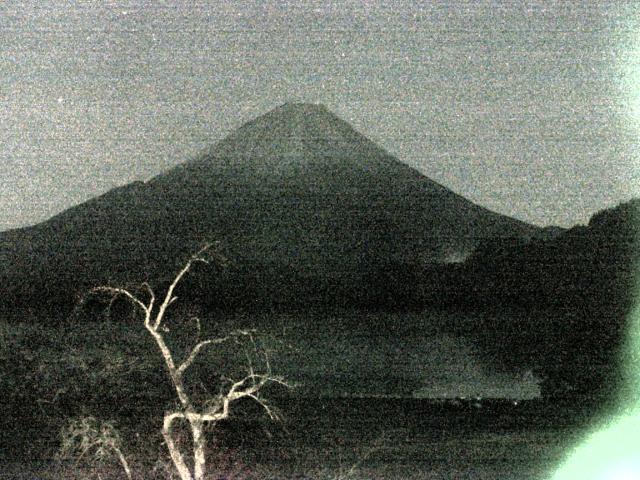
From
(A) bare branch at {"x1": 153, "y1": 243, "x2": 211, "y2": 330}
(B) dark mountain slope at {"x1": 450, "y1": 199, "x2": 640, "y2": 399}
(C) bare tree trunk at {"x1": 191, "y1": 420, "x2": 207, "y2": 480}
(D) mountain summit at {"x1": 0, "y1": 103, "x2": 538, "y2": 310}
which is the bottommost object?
(D) mountain summit at {"x1": 0, "y1": 103, "x2": 538, "y2": 310}

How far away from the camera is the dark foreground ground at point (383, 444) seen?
11.6 m

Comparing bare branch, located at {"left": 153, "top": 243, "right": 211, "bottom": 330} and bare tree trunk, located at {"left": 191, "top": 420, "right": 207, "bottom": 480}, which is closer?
bare branch, located at {"left": 153, "top": 243, "right": 211, "bottom": 330}

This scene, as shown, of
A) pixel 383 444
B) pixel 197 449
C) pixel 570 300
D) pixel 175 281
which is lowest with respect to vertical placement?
pixel 570 300

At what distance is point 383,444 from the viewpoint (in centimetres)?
1355

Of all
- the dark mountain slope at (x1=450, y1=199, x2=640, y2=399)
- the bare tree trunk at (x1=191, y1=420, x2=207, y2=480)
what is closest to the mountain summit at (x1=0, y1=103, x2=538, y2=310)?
the dark mountain slope at (x1=450, y1=199, x2=640, y2=399)

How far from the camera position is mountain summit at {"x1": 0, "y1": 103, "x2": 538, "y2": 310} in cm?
6259

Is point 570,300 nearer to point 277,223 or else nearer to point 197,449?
point 197,449

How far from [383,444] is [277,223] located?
82.7 meters

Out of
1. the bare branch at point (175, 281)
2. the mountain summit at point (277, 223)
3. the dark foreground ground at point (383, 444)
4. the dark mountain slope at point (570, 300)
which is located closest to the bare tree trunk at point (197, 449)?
the bare branch at point (175, 281)

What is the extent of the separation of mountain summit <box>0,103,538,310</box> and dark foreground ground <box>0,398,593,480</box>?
26.2 m

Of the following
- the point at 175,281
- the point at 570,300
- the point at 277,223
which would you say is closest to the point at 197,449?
the point at 175,281

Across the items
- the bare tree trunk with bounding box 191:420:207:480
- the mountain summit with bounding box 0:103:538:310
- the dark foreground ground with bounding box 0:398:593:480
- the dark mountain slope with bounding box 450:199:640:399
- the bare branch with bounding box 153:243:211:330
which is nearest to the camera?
the bare branch with bounding box 153:243:211:330

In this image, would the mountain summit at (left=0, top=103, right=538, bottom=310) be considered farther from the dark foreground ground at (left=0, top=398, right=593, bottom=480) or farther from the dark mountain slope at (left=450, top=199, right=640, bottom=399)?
the dark foreground ground at (left=0, top=398, right=593, bottom=480)

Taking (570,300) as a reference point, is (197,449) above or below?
above
